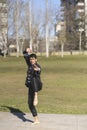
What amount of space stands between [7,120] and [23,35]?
86.6m

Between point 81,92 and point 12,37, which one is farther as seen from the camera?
point 12,37

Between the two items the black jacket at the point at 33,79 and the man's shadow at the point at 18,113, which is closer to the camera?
the black jacket at the point at 33,79

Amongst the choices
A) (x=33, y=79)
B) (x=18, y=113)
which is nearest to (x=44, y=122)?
(x=33, y=79)

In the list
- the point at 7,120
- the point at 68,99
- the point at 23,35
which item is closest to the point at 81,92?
the point at 68,99

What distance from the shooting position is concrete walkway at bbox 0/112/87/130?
1075 cm

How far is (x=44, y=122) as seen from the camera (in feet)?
37.2

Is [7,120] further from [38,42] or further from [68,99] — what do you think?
[38,42]

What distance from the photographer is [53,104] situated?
48.9 feet

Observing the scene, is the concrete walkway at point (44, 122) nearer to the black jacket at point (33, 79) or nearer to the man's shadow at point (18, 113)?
the man's shadow at point (18, 113)

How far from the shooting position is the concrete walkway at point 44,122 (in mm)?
10750

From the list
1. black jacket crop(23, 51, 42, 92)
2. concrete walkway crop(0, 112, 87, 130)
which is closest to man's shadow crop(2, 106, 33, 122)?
concrete walkway crop(0, 112, 87, 130)

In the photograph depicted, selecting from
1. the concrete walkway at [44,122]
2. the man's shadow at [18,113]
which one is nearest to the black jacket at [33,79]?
the concrete walkway at [44,122]

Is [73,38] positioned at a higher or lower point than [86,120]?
lower

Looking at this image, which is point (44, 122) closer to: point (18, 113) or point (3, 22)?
point (18, 113)
